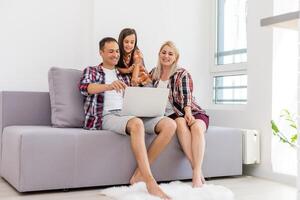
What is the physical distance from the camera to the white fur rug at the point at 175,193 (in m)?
2.37

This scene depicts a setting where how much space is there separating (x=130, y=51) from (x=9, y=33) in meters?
1.03

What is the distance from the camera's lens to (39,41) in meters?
3.46

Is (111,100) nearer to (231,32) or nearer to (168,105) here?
(168,105)

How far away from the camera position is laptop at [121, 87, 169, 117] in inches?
104

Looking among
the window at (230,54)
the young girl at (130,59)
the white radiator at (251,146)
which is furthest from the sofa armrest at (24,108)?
the window at (230,54)

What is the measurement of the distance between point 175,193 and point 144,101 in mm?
642

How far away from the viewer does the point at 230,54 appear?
4066mm

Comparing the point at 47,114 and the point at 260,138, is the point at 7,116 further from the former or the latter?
the point at 260,138

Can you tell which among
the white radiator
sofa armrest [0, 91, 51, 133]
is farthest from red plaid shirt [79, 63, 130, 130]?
the white radiator

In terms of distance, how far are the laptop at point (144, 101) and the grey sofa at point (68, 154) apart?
19cm

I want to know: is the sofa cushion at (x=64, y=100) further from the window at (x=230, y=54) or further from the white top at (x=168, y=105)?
the window at (x=230, y=54)

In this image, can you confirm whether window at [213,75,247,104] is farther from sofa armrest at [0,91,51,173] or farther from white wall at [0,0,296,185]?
sofa armrest at [0,91,51,173]

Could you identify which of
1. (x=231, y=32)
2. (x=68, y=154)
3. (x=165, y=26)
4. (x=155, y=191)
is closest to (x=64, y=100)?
(x=68, y=154)

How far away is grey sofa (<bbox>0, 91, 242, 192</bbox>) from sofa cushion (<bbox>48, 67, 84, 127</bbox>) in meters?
0.14
